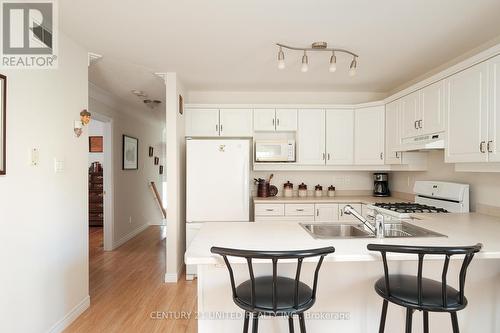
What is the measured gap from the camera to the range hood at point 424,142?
2457 mm

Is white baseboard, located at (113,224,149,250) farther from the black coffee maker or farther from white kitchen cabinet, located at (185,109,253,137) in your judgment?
the black coffee maker

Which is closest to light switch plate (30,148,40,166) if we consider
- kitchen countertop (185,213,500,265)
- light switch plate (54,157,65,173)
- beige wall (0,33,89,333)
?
beige wall (0,33,89,333)

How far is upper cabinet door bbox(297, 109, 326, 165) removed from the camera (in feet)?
12.0

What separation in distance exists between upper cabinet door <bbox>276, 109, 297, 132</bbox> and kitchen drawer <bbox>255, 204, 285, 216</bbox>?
1.03 metres

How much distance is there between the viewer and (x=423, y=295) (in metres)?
1.35

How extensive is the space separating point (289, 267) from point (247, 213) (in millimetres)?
1648

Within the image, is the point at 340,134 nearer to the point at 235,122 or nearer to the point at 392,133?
the point at 392,133

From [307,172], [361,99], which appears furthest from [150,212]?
[361,99]

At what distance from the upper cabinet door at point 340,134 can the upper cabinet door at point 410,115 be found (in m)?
0.69

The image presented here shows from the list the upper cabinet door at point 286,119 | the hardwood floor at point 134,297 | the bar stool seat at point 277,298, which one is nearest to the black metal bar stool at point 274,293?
the bar stool seat at point 277,298

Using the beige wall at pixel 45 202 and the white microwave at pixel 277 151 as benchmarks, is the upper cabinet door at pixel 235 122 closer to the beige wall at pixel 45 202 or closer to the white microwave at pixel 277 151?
the white microwave at pixel 277 151

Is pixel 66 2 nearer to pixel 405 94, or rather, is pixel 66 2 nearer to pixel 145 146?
pixel 405 94

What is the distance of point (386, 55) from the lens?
8.59 feet

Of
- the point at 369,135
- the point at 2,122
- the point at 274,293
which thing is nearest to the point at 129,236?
the point at 2,122
